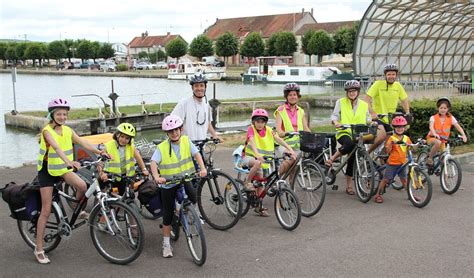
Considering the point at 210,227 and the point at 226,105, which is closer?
the point at 210,227

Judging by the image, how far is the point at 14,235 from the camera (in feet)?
20.1

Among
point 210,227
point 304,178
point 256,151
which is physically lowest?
point 210,227

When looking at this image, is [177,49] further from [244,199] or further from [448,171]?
[244,199]

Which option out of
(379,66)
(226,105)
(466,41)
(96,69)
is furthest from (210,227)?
(96,69)

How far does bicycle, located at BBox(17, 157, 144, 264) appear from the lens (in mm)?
5062

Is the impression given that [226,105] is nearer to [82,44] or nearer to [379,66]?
[379,66]

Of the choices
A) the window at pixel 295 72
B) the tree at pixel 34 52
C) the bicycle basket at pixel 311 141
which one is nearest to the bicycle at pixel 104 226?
the bicycle basket at pixel 311 141

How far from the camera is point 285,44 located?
258ft

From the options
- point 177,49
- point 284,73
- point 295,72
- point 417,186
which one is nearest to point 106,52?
point 177,49

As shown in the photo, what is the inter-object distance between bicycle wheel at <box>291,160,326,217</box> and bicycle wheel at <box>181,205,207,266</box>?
6.75 feet

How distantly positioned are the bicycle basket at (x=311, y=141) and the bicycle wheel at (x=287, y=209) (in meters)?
0.97

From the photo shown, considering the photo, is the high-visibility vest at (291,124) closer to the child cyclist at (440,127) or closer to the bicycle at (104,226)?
the child cyclist at (440,127)

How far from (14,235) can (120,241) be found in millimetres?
1738

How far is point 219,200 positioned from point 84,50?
380ft
